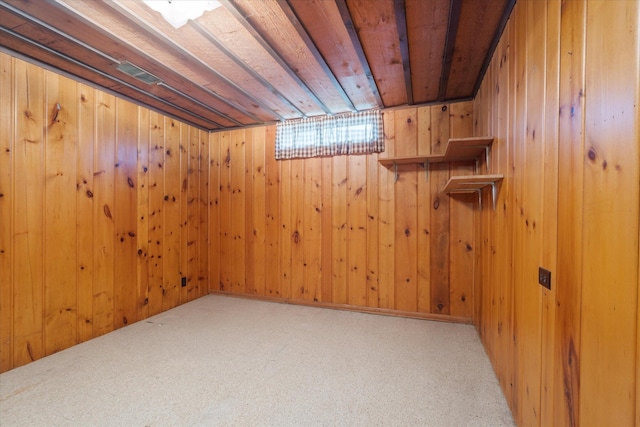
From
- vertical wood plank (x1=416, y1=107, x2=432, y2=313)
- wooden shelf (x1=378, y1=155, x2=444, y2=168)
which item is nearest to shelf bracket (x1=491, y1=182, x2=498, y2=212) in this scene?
wooden shelf (x1=378, y1=155, x2=444, y2=168)

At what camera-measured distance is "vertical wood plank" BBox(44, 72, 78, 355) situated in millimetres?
2061

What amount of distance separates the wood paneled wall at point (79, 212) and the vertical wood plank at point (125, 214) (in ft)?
0.03

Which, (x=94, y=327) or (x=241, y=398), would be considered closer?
(x=241, y=398)

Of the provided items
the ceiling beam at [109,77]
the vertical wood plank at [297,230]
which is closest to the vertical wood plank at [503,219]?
the vertical wood plank at [297,230]

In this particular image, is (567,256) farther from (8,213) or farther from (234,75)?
(8,213)

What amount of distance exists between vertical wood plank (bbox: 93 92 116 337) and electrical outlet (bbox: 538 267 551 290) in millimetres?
3217

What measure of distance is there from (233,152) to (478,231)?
3047 millimetres

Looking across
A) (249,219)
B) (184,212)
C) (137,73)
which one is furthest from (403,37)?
(184,212)

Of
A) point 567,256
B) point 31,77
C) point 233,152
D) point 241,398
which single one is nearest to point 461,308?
point 567,256

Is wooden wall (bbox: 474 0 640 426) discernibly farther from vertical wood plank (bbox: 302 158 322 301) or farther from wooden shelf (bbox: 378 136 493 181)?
vertical wood plank (bbox: 302 158 322 301)

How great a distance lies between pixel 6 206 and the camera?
184 centimetres

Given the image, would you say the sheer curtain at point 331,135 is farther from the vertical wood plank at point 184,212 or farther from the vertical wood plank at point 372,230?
the vertical wood plank at point 184,212

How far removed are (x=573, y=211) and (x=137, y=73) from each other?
2.87 metres

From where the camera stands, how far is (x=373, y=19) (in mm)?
1564
